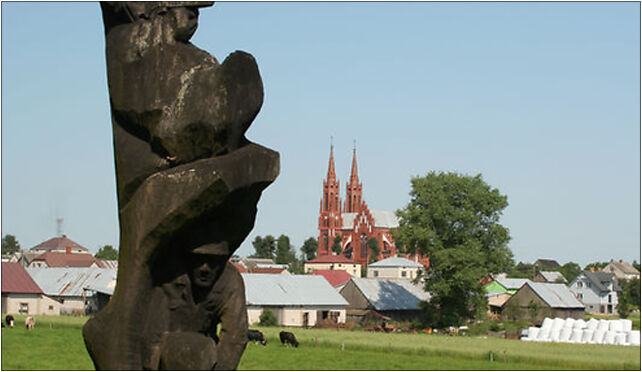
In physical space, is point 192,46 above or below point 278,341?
above

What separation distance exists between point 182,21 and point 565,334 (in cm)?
4325

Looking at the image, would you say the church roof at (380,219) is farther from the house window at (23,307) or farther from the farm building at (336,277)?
the house window at (23,307)

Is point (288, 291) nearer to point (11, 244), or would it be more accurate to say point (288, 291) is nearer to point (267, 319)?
point (267, 319)

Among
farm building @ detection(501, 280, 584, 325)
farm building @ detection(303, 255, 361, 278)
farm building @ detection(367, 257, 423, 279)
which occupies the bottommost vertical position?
farm building @ detection(501, 280, 584, 325)

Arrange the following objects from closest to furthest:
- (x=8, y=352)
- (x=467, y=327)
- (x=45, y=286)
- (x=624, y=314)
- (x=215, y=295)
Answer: (x=215, y=295), (x=8, y=352), (x=467, y=327), (x=45, y=286), (x=624, y=314)

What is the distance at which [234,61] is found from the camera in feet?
22.5

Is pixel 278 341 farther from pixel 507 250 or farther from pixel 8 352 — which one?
pixel 507 250

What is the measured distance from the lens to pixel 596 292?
121m

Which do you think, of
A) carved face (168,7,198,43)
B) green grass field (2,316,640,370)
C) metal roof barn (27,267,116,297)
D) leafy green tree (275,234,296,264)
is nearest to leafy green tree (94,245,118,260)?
leafy green tree (275,234,296,264)

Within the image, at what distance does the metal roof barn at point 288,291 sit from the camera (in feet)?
198

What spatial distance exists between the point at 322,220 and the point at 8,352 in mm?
157862

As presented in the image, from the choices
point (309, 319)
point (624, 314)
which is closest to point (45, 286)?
point (309, 319)

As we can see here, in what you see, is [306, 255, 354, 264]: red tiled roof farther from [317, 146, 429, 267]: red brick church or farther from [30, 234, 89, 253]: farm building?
[30, 234, 89, 253]: farm building

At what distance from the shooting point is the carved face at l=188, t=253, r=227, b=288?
7.09 m
